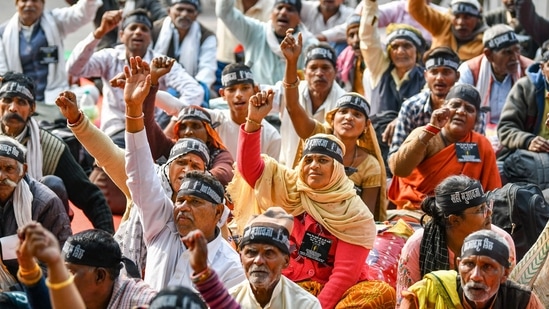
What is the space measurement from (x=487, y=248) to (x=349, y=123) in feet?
7.89

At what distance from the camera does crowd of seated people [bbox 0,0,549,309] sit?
6.53 metres

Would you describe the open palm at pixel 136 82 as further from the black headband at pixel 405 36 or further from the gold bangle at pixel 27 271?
the black headband at pixel 405 36

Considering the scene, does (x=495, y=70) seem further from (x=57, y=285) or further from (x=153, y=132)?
(x=57, y=285)

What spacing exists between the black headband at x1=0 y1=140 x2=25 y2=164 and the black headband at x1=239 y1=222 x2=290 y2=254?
1674 mm

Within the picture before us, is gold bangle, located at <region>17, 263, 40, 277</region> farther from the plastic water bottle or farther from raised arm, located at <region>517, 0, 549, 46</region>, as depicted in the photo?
raised arm, located at <region>517, 0, 549, 46</region>

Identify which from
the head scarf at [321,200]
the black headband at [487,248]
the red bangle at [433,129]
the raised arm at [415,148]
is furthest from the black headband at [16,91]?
the black headband at [487,248]

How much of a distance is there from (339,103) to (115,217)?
86.1 inches

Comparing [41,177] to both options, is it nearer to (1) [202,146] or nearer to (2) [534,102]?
(1) [202,146]

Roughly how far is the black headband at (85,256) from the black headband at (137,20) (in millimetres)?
4967

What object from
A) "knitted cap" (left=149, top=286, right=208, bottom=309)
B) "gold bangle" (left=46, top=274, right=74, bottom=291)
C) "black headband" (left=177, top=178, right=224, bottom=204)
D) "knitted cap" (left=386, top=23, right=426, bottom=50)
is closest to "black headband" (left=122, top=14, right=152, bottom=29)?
"knitted cap" (left=386, top=23, right=426, bottom=50)

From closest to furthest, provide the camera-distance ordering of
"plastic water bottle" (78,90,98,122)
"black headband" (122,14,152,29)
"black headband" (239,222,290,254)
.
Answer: "black headband" (239,222,290,254)
"black headband" (122,14,152,29)
"plastic water bottle" (78,90,98,122)

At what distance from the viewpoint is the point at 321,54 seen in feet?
33.2

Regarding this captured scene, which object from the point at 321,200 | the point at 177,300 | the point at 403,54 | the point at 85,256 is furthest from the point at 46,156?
the point at 177,300

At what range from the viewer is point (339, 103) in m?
8.84
